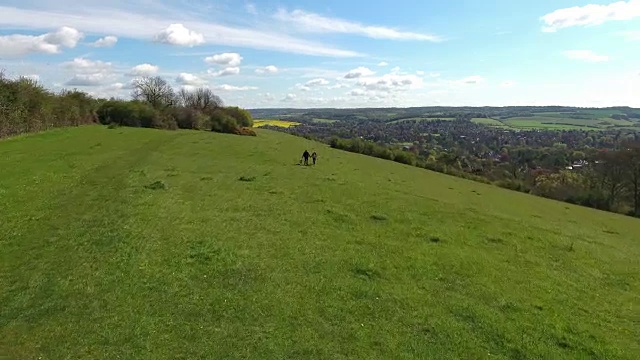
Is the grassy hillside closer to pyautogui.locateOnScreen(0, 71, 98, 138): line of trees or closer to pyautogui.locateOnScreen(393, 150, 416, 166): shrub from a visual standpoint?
pyautogui.locateOnScreen(0, 71, 98, 138): line of trees

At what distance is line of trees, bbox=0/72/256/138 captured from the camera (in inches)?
2156

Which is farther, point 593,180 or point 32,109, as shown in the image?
point 593,180

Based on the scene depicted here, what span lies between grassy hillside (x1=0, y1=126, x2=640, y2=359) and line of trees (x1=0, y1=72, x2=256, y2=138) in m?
28.3

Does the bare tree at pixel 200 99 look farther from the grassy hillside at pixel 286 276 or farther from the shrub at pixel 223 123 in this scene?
the grassy hillside at pixel 286 276

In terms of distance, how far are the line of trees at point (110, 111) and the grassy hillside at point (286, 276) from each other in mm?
28345

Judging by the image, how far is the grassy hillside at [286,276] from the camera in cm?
1224

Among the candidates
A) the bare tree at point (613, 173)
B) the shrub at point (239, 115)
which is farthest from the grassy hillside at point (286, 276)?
the shrub at point (239, 115)

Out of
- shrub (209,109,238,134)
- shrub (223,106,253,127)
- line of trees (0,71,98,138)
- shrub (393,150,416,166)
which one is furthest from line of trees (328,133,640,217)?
line of trees (0,71,98,138)

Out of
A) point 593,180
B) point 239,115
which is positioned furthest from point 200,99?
point 593,180

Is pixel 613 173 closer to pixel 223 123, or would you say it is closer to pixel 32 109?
pixel 223 123

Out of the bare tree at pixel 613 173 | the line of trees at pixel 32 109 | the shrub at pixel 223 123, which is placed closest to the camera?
the line of trees at pixel 32 109

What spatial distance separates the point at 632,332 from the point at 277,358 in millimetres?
11400

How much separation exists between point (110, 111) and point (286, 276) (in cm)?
8293

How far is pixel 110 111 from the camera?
3477 inches
